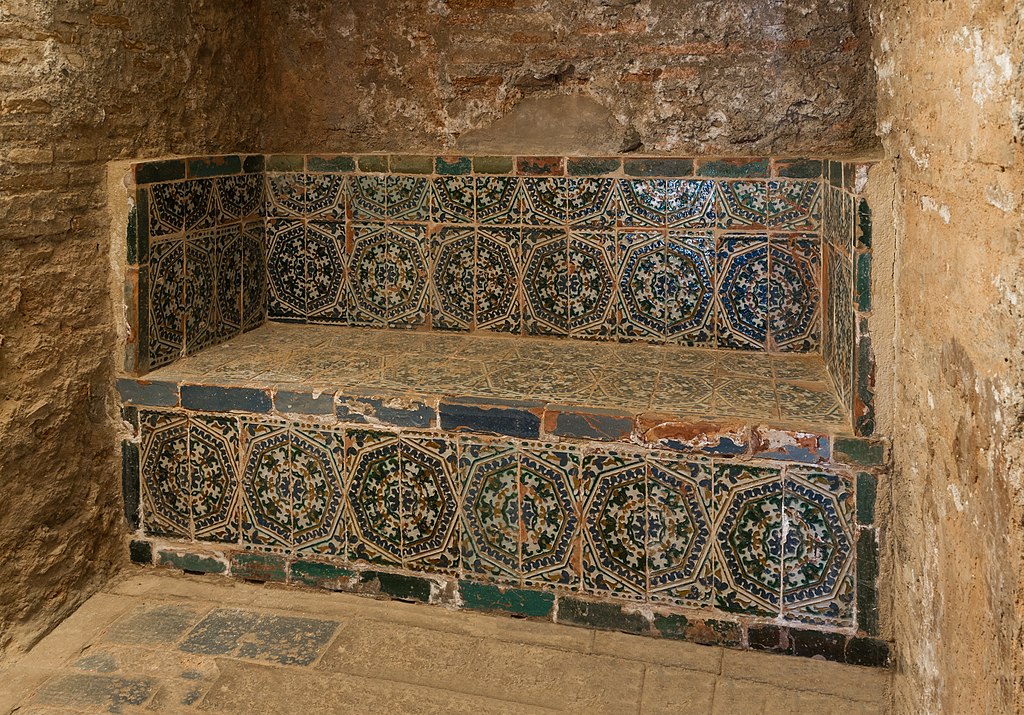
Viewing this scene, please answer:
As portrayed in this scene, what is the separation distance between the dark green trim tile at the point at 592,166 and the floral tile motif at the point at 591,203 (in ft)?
0.07

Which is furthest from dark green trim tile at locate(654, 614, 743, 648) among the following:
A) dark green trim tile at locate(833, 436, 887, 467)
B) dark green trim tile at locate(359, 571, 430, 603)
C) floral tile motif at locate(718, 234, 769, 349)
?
floral tile motif at locate(718, 234, 769, 349)

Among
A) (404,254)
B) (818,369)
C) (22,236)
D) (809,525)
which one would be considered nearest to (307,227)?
(404,254)

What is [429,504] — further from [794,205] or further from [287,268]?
[794,205]

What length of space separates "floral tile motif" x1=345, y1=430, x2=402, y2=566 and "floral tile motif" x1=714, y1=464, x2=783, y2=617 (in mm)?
804

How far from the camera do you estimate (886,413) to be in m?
2.09

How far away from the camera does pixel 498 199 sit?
3023 mm

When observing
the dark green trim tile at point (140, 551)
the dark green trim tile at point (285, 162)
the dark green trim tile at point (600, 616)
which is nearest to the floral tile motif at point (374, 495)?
the dark green trim tile at point (600, 616)

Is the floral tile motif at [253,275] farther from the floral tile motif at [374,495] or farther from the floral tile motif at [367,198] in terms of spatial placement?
A: the floral tile motif at [374,495]

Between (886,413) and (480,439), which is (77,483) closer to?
(480,439)

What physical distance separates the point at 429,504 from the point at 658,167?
1.26 m

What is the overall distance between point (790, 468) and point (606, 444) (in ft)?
1.38

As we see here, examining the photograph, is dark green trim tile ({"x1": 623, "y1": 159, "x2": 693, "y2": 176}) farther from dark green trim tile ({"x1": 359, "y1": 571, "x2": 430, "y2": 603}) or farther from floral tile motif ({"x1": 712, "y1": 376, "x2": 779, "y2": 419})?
dark green trim tile ({"x1": 359, "y1": 571, "x2": 430, "y2": 603})

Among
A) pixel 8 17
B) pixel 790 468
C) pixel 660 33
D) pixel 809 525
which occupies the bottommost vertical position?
pixel 809 525

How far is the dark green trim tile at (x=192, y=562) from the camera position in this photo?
2580mm
